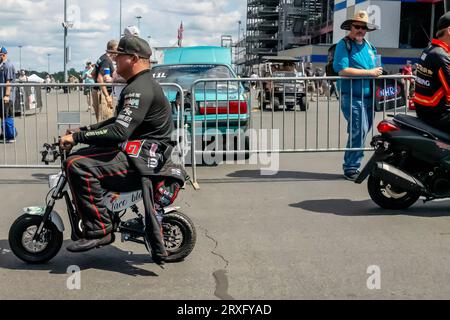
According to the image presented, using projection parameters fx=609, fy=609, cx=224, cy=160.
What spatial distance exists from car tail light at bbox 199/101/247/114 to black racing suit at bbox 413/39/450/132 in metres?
3.09

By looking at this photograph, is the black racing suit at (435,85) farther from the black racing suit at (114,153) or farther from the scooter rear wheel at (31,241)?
the scooter rear wheel at (31,241)

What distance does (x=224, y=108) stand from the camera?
8719 mm

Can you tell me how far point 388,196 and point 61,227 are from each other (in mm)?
3457

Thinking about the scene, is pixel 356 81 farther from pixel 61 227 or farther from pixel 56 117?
pixel 56 117

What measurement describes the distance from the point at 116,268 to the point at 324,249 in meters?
1.73

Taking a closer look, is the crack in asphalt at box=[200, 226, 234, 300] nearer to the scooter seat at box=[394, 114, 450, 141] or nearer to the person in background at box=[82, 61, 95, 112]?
the scooter seat at box=[394, 114, 450, 141]

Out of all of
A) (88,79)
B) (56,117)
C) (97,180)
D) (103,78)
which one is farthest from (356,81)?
(88,79)

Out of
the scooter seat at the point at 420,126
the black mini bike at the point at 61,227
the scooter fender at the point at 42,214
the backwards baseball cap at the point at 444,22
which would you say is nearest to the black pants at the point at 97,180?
the black mini bike at the point at 61,227

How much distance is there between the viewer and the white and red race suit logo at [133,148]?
4438mm

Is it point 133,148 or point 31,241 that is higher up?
point 133,148

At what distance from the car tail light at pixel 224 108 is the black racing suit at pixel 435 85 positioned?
309 centimetres

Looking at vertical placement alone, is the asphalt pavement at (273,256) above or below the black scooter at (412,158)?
below
